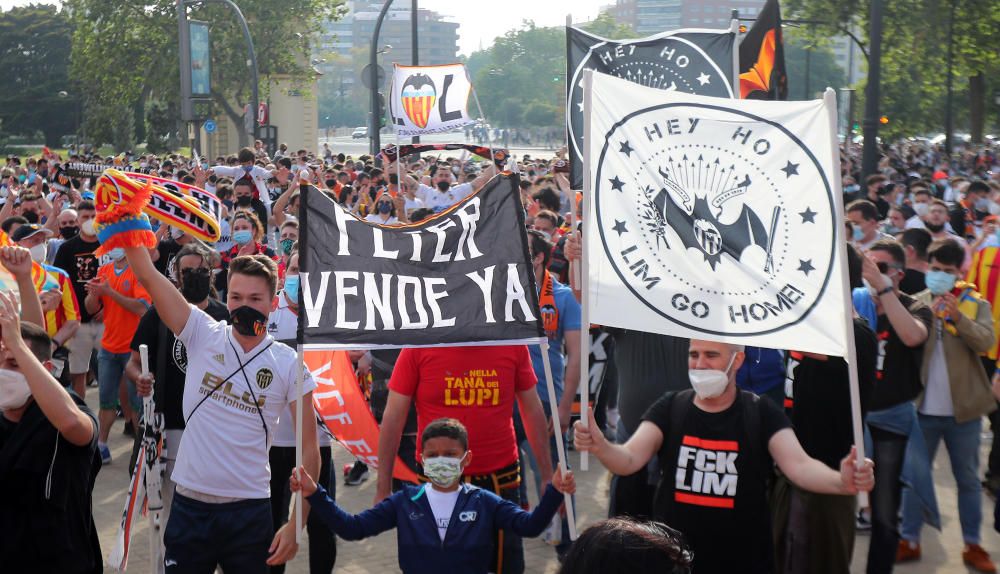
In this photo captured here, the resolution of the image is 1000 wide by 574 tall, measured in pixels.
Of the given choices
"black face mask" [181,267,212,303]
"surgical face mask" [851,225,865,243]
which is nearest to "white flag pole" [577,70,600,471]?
"black face mask" [181,267,212,303]

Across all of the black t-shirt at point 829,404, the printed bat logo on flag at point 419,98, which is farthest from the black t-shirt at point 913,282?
the printed bat logo on flag at point 419,98

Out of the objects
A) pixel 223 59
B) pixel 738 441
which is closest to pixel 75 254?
pixel 738 441

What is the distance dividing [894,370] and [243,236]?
17.9ft

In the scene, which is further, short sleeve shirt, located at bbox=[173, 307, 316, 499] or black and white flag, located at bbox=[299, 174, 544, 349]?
short sleeve shirt, located at bbox=[173, 307, 316, 499]

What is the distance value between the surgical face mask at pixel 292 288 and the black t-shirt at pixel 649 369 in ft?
6.43

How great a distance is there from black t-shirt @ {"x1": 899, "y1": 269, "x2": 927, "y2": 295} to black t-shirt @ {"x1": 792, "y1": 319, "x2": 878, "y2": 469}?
110 inches

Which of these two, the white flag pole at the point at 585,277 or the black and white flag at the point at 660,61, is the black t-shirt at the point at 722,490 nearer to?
the white flag pole at the point at 585,277

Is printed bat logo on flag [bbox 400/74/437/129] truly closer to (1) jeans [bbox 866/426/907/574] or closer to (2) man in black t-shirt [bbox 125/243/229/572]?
(2) man in black t-shirt [bbox 125/243/229/572]

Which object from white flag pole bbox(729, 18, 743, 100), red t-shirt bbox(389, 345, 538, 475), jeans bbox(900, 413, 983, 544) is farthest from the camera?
white flag pole bbox(729, 18, 743, 100)

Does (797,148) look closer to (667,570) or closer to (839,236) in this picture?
(839,236)

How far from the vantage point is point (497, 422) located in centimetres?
525

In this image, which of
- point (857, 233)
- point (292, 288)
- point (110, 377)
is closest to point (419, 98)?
point (110, 377)

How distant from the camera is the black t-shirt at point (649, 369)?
6.23 metres

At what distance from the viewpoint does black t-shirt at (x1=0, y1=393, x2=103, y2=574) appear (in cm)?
410
